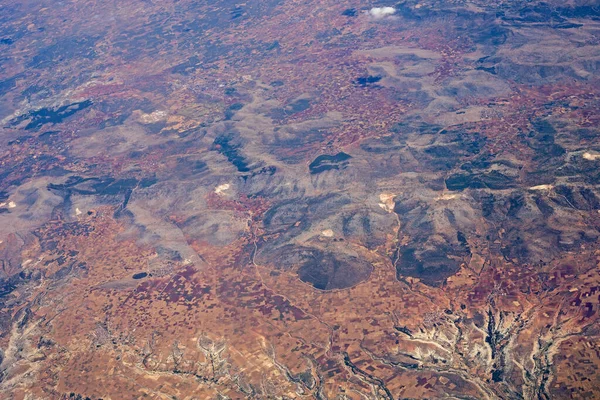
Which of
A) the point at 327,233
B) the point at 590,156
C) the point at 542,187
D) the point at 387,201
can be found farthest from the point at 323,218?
the point at 590,156

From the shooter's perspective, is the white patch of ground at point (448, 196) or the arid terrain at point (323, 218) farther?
the white patch of ground at point (448, 196)

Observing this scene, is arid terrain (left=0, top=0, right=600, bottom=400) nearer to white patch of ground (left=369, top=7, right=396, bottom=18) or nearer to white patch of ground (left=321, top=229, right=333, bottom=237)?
white patch of ground (left=321, top=229, right=333, bottom=237)

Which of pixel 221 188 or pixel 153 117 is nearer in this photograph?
pixel 221 188

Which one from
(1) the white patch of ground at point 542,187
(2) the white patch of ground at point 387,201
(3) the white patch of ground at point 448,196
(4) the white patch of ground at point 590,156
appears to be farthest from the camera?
(2) the white patch of ground at point 387,201

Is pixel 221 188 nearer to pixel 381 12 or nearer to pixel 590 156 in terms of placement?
pixel 590 156

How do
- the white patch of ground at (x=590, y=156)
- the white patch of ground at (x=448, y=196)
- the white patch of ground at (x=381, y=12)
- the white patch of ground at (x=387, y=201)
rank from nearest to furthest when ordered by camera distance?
the white patch of ground at (x=590, y=156) → the white patch of ground at (x=448, y=196) → the white patch of ground at (x=387, y=201) → the white patch of ground at (x=381, y=12)

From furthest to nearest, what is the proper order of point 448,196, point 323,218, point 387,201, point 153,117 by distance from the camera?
point 153,117 → point 387,201 → point 323,218 → point 448,196

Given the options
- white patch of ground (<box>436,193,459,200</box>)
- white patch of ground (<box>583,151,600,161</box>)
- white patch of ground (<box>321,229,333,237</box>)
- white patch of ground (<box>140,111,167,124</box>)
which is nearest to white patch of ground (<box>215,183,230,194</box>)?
white patch of ground (<box>321,229,333,237</box>)

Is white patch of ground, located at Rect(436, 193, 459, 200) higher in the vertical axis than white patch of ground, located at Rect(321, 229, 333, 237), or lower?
higher

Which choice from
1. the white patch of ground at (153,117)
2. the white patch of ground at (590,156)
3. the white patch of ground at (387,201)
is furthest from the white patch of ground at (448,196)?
the white patch of ground at (153,117)

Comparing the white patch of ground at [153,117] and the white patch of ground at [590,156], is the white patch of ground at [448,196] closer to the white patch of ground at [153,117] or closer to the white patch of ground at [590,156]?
the white patch of ground at [590,156]
